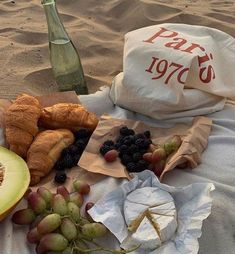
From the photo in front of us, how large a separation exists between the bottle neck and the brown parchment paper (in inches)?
14.9

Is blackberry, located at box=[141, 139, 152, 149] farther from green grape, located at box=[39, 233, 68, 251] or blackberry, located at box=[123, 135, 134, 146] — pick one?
green grape, located at box=[39, 233, 68, 251]

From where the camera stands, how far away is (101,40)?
7.14 ft

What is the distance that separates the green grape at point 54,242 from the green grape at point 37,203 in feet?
0.34

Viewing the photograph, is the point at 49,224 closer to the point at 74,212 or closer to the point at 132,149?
the point at 74,212

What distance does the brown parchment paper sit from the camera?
1265 mm

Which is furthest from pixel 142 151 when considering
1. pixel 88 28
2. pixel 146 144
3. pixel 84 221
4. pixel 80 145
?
pixel 88 28

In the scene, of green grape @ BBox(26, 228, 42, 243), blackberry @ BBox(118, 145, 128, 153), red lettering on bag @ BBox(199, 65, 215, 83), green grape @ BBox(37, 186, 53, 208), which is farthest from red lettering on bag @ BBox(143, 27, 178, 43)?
green grape @ BBox(26, 228, 42, 243)

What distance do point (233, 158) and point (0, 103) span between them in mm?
703

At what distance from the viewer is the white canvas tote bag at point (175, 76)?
144 cm

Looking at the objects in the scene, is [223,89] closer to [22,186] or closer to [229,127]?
[229,127]

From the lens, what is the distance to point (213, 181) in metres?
A: 1.23

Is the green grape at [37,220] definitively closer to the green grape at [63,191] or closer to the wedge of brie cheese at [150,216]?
the green grape at [63,191]

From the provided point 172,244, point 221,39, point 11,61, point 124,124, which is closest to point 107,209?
point 172,244

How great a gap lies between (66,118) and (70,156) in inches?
4.8
